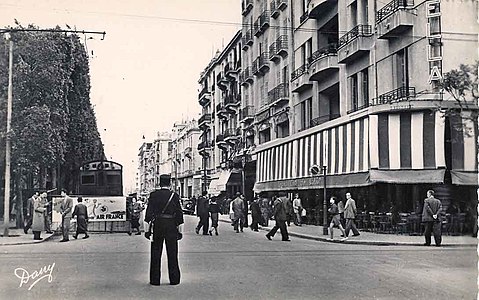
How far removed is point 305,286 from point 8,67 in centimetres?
921

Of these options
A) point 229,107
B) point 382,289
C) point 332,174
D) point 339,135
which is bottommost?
point 382,289

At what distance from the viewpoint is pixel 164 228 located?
1099cm

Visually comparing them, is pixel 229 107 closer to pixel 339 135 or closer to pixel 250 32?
pixel 250 32

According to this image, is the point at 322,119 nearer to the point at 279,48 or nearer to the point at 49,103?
the point at 279,48

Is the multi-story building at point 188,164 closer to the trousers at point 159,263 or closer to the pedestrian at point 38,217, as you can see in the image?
the pedestrian at point 38,217

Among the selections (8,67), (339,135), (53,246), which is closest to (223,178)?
(339,135)

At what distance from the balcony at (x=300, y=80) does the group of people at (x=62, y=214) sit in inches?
578

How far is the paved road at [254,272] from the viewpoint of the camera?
1006cm

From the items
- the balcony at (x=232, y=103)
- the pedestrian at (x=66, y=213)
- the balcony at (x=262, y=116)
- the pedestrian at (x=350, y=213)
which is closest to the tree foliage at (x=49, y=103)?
the pedestrian at (x=66, y=213)

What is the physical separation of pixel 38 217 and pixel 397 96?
12.7 m

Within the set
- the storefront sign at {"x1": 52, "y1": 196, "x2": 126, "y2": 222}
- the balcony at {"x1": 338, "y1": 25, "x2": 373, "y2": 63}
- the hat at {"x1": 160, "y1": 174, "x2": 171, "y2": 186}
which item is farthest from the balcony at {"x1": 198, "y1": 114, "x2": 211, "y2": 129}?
the hat at {"x1": 160, "y1": 174, "x2": 171, "y2": 186}

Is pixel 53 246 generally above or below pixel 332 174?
below

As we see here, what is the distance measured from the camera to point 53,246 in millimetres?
17891

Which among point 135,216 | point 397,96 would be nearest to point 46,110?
point 135,216
